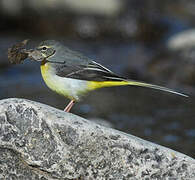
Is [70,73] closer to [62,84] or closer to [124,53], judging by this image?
[62,84]

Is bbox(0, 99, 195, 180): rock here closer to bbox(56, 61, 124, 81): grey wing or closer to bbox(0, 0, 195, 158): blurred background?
bbox(56, 61, 124, 81): grey wing

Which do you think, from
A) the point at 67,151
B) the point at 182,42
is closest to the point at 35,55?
the point at 67,151

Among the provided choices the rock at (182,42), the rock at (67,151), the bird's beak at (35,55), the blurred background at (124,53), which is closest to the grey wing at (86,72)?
the bird's beak at (35,55)

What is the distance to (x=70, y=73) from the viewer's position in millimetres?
7488

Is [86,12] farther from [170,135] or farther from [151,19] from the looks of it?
[170,135]

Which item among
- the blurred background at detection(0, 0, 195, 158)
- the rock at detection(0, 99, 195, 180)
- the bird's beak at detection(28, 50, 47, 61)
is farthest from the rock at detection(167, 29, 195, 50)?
the rock at detection(0, 99, 195, 180)

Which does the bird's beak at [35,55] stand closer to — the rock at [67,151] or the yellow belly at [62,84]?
the yellow belly at [62,84]

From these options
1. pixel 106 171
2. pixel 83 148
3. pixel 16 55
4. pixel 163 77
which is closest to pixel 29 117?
pixel 83 148

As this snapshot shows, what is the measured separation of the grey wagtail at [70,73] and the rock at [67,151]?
1.33 meters

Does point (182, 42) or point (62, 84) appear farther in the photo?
point (182, 42)

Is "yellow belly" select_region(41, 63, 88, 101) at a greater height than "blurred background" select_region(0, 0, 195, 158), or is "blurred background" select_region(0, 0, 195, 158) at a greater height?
"yellow belly" select_region(41, 63, 88, 101)

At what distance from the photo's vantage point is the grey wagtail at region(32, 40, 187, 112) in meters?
7.36

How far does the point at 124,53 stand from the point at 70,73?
40.0 ft

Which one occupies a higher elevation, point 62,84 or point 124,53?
point 62,84
